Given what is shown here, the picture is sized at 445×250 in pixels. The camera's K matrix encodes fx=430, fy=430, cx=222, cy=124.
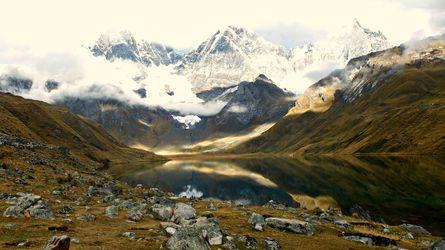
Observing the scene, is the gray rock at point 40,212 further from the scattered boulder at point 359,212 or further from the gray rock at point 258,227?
the scattered boulder at point 359,212

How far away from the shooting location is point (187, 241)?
31.8 meters

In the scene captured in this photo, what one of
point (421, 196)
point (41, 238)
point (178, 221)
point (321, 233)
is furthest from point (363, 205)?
point (41, 238)

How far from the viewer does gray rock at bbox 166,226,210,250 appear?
31.6 meters

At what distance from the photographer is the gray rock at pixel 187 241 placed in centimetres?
3159

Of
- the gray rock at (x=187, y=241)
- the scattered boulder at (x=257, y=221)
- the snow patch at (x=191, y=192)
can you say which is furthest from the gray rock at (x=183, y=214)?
the snow patch at (x=191, y=192)

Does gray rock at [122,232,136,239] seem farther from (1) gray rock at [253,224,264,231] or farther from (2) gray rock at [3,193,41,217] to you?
(1) gray rock at [253,224,264,231]

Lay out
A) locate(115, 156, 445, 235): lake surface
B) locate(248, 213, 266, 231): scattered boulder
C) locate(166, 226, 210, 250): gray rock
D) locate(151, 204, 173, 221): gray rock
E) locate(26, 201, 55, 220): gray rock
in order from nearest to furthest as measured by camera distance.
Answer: locate(166, 226, 210, 250): gray rock < locate(26, 201, 55, 220): gray rock < locate(248, 213, 266, 231): scattered boulder < locate(151, 204, 173, 221): gray rock < locate(115, 156, 445, 235): lake surface

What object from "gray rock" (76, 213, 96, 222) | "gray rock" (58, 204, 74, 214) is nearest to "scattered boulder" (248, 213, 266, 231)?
"gray rock" (76, 213, 96, 222)

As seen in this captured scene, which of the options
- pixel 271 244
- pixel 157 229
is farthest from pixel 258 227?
pixel 157 229

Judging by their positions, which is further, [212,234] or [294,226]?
[294,226]

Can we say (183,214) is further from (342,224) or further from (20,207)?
(342,224)

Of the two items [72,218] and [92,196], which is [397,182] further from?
[72,218]

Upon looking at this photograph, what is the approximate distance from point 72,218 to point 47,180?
1539 inches

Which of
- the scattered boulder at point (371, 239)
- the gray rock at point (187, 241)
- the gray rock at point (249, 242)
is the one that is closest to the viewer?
the gray rock at point (187, 241)
